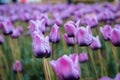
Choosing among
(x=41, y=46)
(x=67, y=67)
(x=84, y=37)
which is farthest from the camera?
(x=84, y=37)

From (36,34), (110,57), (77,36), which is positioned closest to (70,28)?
(77,36)

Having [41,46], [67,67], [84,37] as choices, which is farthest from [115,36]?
[67,67]

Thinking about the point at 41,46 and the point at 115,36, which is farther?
the point at 115,36

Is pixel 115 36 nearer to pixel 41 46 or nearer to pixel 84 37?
pixel 84 37

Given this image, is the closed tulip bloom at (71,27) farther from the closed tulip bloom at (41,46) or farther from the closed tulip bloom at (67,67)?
the closed tulip bloom at (67,67)

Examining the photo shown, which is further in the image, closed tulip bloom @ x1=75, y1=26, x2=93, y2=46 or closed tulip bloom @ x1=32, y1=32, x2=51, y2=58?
closed tulip bloom @ x1=75, y1=26, x2=93, y2=46

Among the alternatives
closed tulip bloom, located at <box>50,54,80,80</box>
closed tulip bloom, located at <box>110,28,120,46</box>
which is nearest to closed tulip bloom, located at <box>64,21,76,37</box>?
closed tulip bloom, located at <box>110,28,120,46</box>

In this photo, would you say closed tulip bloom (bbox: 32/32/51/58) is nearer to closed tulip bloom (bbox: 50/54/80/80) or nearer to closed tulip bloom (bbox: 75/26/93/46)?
closed tulip bloom (bbox: 75/26/93/46)

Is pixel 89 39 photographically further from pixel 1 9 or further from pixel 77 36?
pixel 1 9

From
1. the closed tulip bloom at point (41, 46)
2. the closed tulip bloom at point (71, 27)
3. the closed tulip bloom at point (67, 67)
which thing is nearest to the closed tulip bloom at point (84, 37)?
the closed tulip bloom at point (71, 27)
